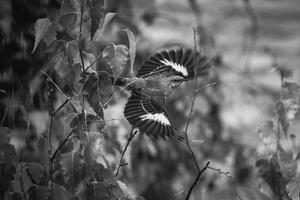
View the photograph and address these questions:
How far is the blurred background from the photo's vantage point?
1.38 meters

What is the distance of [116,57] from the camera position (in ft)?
3.48

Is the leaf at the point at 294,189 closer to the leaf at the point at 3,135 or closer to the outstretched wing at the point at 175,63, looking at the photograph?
the outstretched wing at the point at 175,63

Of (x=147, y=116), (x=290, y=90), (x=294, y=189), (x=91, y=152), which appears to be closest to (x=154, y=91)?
(x=147, y=116)

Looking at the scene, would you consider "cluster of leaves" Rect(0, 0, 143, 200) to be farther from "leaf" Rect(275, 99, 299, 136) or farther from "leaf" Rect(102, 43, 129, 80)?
"leaf" Rect(275, 99, 299, 136)

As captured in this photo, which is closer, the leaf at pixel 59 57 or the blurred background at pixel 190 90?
the leaf at pixel 59 57

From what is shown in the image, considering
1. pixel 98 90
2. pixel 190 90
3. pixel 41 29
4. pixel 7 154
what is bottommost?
pixel 190 90

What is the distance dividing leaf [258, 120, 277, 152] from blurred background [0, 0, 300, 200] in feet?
0.06

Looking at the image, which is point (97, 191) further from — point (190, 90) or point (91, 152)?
point (190, 90)

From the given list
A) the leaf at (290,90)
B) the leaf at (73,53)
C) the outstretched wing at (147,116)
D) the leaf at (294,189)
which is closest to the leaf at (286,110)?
the leaf at (290,90)

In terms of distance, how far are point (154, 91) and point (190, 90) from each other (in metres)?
1.10

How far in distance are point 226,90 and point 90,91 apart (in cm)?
173

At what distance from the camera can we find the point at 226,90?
9.08 ft

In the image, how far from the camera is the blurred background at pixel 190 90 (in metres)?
1.38

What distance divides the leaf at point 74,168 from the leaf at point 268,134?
56 centimetres
